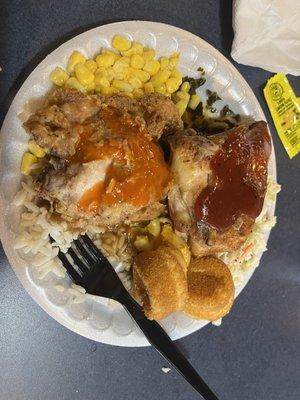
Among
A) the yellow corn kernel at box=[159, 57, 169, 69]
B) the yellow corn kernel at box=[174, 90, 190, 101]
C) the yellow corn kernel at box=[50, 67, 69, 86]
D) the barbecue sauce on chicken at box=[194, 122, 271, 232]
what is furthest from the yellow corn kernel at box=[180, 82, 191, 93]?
the yellow corn kernel at box=[50, 67, 69, 86]

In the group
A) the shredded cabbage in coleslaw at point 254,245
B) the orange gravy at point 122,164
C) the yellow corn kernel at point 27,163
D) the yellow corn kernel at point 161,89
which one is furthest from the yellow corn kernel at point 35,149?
the shredded cabbage in coleslaw at point 254,245

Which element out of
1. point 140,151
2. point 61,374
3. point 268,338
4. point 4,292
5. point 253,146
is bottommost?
point 268,338

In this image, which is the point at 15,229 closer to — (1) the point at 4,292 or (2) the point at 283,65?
(1) the point at 4,292

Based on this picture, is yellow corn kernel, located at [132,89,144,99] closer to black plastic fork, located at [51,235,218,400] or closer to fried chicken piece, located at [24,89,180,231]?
fried chicken piece, located at [24,89,180,231]

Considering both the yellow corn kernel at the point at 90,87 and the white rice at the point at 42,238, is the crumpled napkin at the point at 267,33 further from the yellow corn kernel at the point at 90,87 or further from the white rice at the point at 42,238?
the white rice at the point at 42,238

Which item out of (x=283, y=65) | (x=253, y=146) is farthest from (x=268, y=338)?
(x=283, y=65)

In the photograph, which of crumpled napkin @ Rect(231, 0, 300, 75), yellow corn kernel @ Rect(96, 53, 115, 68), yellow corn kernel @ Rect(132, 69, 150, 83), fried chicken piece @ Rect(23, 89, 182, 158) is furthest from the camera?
crumpled napkin @ Rect(231, 0, 300, 75)
